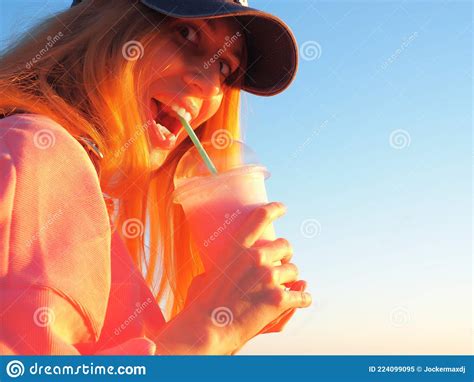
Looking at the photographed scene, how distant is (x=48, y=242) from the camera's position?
134cm

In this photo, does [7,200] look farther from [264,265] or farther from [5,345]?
[264,265]

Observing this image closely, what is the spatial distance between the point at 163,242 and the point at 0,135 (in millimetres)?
1249

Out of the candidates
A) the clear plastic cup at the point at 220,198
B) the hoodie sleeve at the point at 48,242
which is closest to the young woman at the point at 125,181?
the hoodie sleeve at the point at 48,242

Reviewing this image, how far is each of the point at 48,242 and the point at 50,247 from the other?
0.04 feet

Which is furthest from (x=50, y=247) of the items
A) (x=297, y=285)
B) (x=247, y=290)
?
(x=297, y=285)

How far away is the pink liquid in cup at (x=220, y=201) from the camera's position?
1.94 metres

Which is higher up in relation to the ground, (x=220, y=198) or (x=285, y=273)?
(x=220, y=198)

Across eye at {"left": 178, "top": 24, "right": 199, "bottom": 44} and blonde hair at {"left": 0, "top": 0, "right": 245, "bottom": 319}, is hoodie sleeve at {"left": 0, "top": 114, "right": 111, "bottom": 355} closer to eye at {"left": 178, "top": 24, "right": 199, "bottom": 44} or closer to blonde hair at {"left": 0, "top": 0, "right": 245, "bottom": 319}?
blonde hair at {"left": 0, "top": 0, "right": 245, "bottom": 319}

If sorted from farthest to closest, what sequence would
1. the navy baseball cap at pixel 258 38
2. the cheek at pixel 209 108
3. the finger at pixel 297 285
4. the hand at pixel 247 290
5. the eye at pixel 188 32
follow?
1. the cheek at pixel 209 108
2. the eye at pixel 188 32
3. the navy baseball cap at pixel 258 38
4. the finger at pixel 297 285
5. the hand at pixel 247 290

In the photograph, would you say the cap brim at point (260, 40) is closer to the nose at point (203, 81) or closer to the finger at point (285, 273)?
the nose at point (203, 81)

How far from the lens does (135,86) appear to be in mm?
2047

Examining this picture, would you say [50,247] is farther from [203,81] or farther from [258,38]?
[258,38]

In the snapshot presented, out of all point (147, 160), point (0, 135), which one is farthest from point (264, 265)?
point (0, 135)

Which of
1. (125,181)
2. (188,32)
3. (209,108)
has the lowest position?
(125,181)
